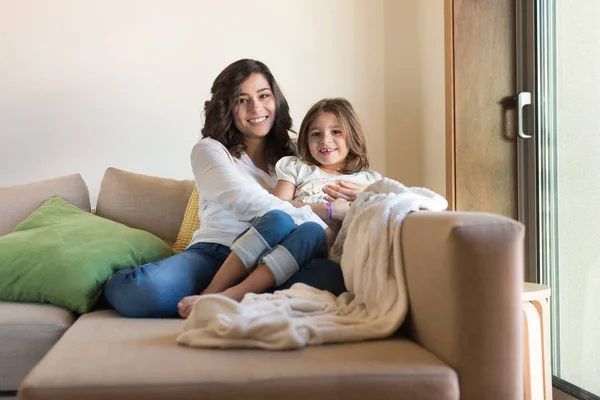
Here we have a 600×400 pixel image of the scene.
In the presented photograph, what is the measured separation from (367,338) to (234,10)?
1.79 metres

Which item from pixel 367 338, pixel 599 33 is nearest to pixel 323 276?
pixel 367 338

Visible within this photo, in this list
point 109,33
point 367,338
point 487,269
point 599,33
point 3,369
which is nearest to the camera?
point 487,269

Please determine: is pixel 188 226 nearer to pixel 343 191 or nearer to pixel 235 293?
pixel 343 191

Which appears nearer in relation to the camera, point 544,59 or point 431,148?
point 544,59

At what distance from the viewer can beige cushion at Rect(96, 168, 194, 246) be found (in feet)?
7.13

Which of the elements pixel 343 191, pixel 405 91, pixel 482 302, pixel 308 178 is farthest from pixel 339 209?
pixel 405 91

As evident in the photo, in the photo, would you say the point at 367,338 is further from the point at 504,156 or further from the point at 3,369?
the point at 504,156

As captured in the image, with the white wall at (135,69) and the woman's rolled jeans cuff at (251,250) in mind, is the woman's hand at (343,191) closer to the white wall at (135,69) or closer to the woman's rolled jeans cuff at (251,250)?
the woman's rolled jeans cuff at (251,250)

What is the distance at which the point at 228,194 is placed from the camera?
1.79m

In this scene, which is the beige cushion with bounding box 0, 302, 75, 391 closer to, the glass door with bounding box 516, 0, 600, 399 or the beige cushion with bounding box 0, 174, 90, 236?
the beige cushion with bounding box 0, 174, 90, 236

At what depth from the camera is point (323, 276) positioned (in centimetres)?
152

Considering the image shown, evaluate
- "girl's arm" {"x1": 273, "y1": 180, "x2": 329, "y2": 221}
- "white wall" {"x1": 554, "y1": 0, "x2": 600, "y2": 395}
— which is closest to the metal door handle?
"white wall" {"x1": 554, "y1": 0, "x2": 600, "y2": 395}

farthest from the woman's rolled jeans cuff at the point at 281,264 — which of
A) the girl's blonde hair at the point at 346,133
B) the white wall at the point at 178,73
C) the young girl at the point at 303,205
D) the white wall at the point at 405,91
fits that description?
the white wall at the point at 405,91

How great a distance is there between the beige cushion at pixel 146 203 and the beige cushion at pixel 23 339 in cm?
67
